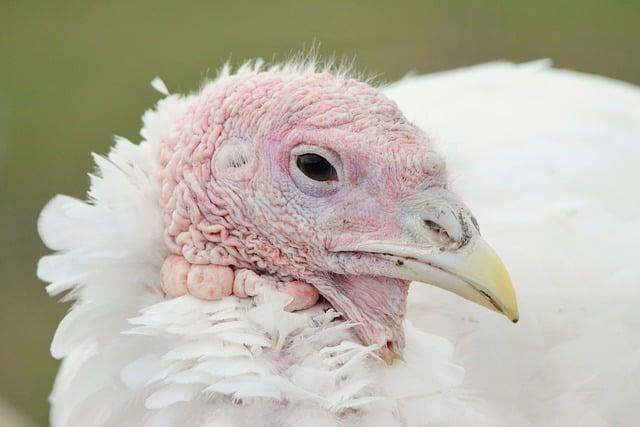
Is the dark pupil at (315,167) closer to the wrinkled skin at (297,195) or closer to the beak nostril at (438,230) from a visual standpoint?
the wrinkled skin at (297,195)

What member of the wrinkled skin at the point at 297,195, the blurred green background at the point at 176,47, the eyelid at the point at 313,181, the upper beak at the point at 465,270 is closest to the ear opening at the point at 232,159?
the wrinkled skin at the point at 297,195

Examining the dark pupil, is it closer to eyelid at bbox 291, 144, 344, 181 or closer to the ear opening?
eyelid at bbox 291, 144, 344, 181

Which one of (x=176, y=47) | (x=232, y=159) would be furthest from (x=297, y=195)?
(x=176, y=47)

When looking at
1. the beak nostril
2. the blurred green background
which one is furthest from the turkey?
the blurred green background

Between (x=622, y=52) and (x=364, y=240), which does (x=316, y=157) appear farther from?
(x=622, y=52)

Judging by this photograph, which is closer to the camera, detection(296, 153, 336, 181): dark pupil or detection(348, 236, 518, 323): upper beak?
detection(348, 236, 518, 323): upper beak

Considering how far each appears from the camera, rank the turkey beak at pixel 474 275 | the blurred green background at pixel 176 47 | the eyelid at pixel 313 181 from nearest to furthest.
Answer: the turkey beak at pixel 474 275
the eyelid at pixel 313 181
the blurred green background at pixel 176 47

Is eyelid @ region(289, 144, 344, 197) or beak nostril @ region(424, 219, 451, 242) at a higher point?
eyelid @ region(289, 144, 344, 197)

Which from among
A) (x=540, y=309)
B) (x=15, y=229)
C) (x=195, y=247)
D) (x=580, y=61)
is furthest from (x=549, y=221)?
(x=580, y=61)
